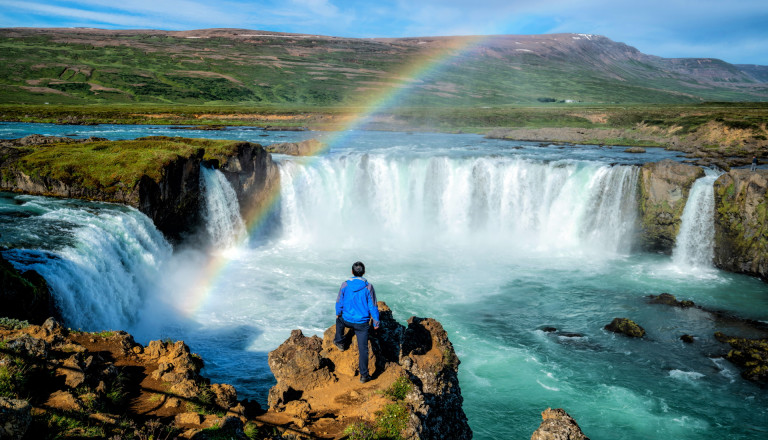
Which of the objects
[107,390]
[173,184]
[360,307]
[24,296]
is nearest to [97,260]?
[24,296]

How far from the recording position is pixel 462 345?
18266mm

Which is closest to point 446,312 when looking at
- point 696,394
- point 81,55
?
point 696,394

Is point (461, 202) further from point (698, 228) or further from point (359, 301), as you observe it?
point (359, 301)

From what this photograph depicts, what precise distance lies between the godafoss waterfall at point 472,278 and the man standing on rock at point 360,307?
20.2 ft

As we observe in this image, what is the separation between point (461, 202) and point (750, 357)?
20.7 meters

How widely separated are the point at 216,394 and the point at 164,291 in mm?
14325

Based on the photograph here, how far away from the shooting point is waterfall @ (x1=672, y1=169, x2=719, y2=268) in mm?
27922

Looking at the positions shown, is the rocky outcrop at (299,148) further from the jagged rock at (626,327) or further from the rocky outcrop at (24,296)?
the rocky outcrop at (24,296)

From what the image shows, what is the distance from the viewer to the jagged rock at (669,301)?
2200 cm

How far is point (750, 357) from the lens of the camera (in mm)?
17125

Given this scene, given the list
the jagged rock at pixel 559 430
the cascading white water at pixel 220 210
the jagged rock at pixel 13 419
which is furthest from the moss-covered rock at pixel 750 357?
the cascading white water at pixel 220 210

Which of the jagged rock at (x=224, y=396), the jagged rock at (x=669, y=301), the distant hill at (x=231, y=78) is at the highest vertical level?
the distant hill at (x=231, y=78)

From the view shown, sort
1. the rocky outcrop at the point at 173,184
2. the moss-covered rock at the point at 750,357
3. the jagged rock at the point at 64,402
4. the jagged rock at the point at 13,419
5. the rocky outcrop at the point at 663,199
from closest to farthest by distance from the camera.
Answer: the jagged rock at the point at 13,419
the jagged rock at the point at 64,402
the moss-covered rock at the point at 750,357
the rocky outcrop at the point at 173,184
the rocky outcrop at the point at 663,199

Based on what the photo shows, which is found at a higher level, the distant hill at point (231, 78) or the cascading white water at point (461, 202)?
the distant hill at point (231, 78)
